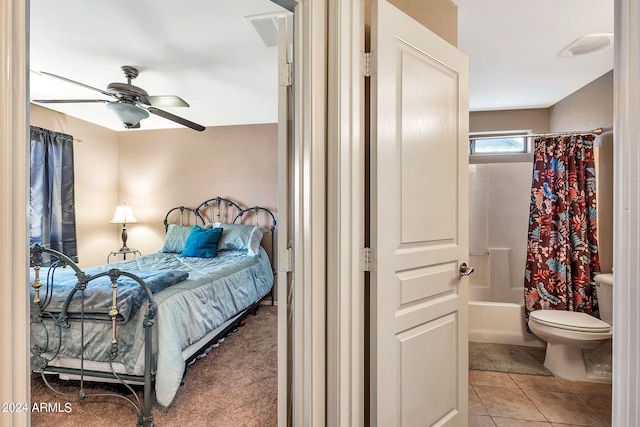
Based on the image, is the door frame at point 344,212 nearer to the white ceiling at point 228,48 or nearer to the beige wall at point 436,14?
the beige wall at point 436,14

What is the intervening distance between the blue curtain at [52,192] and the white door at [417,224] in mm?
4099

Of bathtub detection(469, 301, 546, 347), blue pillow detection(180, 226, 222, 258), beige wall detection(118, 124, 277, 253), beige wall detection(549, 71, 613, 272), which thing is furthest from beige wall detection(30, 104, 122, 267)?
beige wall detection(549, 71, 613, 272)

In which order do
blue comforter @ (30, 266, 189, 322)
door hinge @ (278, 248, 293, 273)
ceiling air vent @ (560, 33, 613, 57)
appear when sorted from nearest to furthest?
1. door hinge @ (278, 248, 293, 273)
2. blue comforter @ (30, 266, 189, 322)
3. ceiling air vent @ (560, 33, 613, 57)

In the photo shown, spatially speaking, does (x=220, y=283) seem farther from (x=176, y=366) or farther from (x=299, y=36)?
(x=299, y=36)

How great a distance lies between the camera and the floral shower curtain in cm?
277

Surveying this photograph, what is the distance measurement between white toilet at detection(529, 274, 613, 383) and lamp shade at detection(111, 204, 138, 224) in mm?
4951

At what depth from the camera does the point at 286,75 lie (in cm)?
145

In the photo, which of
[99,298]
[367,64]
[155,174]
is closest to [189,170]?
[155,174]

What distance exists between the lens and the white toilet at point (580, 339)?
2.28 m

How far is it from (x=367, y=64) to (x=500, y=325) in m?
2.82

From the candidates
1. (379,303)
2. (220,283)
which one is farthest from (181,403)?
(379,303)

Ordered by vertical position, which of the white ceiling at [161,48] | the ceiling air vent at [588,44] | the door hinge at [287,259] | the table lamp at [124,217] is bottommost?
the door hinge at [287,259]

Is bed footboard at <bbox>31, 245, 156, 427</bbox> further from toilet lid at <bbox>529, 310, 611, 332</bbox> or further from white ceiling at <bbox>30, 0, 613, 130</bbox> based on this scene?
toilet lid at <bbox>529, 310, 611, 332</bbox>

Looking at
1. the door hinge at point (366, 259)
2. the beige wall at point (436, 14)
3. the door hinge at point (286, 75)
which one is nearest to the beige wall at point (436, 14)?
the beige wall at point (436, 14)
